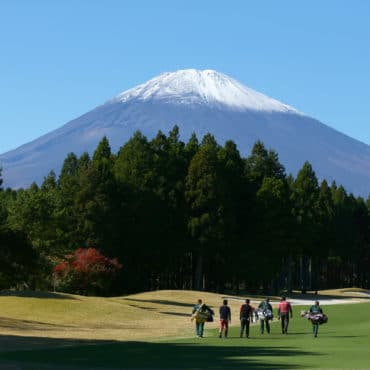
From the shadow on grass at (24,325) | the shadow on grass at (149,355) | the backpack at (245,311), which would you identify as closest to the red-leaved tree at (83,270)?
the shadow on grass at (24,325)

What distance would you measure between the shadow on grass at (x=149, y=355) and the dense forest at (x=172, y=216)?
119 ft

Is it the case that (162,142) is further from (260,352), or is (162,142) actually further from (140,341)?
(260,352)

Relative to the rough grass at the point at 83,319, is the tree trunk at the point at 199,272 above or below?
above

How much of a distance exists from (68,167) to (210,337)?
253 ft

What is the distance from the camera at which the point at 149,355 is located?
113 ft

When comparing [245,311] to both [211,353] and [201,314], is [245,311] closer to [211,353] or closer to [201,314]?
[201,314]

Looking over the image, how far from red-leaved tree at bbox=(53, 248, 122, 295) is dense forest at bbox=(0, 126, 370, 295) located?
15.3 inches

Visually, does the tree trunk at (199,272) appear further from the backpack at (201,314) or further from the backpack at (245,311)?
the backpack at (201,314)

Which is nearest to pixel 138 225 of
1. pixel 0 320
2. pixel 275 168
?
pixel 275 168

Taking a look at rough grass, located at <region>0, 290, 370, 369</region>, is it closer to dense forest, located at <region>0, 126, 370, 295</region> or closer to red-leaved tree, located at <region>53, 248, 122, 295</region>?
red-leaved tree, located at <region>53, 248, 122, 295</region>

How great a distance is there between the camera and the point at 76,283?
79.6 meters

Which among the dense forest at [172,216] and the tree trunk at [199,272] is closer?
the dense forest at [172,216]

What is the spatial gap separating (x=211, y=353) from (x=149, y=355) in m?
2.23

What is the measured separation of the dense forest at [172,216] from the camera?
266 ft
